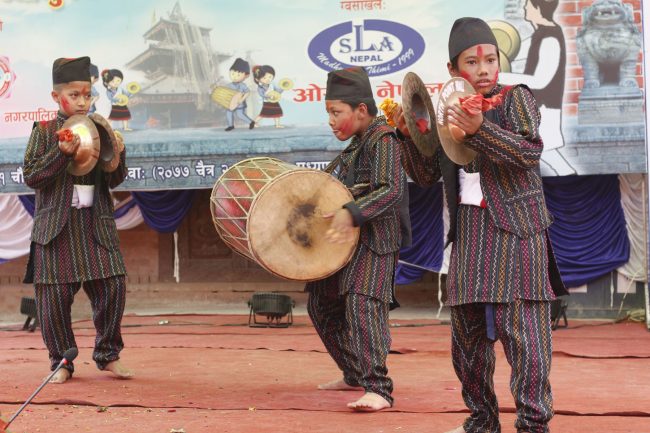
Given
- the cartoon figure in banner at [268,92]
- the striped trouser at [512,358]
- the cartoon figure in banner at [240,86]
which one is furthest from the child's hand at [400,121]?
the cartoon figure in banner at [240,86]

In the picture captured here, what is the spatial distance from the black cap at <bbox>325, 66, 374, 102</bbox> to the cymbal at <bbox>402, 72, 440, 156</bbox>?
3.15 feet

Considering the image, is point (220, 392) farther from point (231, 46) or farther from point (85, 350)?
point (231, 46)

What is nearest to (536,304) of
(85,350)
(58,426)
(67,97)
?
(58,426)

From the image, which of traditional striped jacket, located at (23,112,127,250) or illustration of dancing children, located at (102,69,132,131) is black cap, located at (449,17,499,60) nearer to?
traditional striped jacket, located at (23,112,127,250)

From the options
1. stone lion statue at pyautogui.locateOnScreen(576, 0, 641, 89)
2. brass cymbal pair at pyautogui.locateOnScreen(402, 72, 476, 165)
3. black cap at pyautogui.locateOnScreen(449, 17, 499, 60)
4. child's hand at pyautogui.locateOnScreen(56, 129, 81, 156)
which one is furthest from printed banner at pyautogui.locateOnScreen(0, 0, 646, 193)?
black cap at pyautogui.locateOnScreen(449, 17, 499, 60)

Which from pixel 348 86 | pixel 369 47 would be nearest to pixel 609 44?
pixel 369 47

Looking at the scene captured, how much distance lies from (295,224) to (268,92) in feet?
20.2

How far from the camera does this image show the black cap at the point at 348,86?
504 cm

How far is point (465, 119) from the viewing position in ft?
11.3

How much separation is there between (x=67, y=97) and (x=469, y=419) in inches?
125

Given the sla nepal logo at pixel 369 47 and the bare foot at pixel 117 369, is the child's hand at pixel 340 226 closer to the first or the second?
the bare foot at pixel 117 369

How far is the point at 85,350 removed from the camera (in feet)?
26.0

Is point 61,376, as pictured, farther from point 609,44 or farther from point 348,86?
point 609,44

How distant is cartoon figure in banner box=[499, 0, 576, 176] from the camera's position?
980 cm
